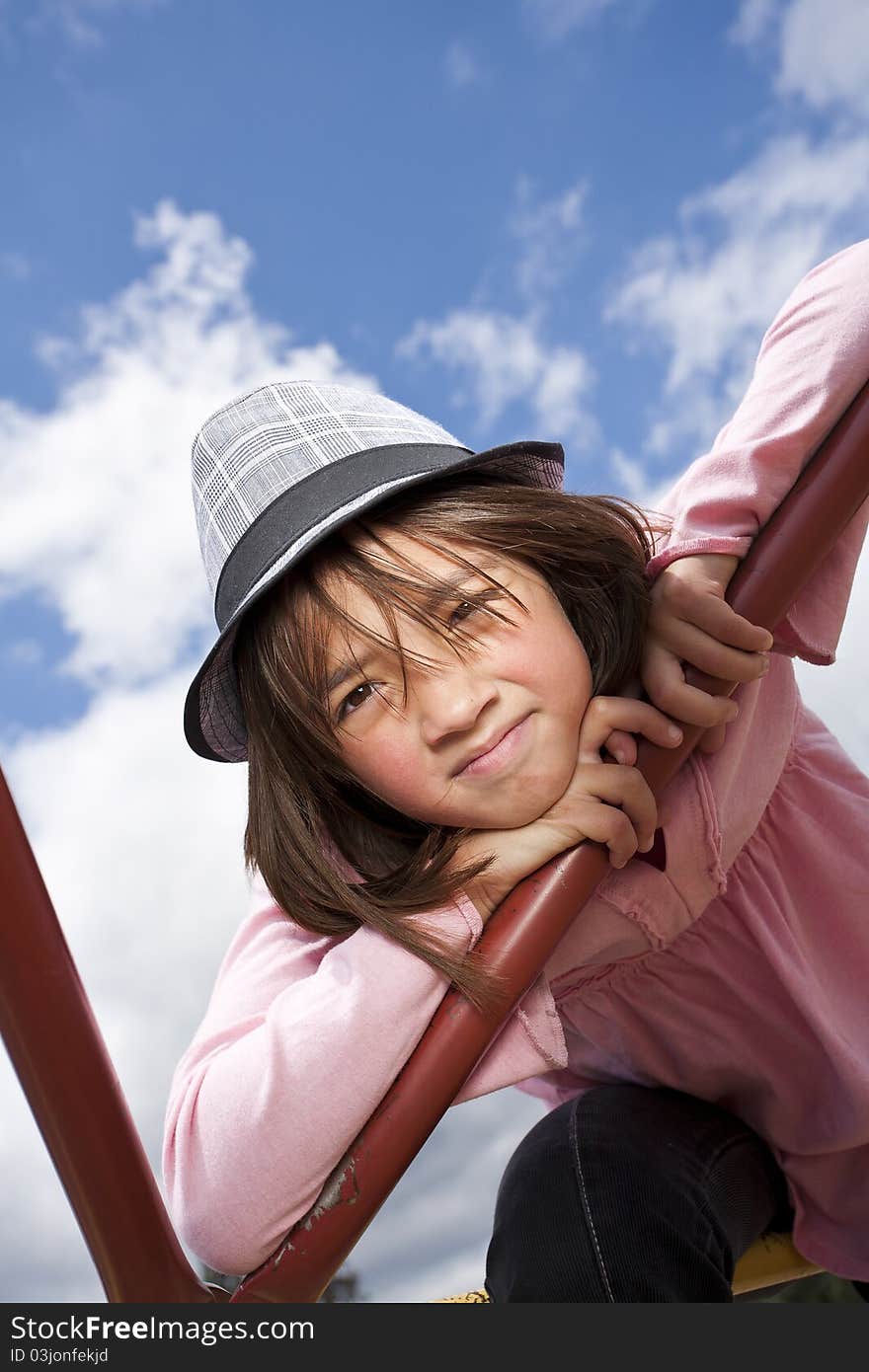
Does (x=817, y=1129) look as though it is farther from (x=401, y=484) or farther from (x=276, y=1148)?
(x=401, y=484)

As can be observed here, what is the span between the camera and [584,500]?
100 centimetres

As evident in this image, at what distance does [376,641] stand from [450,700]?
0.07m

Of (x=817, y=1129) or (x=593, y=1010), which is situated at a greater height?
(x=593, y=1010)

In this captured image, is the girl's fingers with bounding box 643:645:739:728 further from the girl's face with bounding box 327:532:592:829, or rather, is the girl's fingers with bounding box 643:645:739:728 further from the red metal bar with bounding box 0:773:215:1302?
the red metal bar with bounding box 0:773:215:1302

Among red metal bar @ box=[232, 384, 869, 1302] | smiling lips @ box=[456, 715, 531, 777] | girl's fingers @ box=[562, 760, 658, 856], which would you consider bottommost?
red metal bar @ box=[232, 384, 869, 1302]

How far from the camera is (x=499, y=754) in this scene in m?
0.81

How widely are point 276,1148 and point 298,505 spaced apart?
0.47 meters

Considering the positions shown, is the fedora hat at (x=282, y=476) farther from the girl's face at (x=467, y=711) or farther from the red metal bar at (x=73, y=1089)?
the red metal bar at (x=73, y=1089)

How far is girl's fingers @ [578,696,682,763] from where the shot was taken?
78cm

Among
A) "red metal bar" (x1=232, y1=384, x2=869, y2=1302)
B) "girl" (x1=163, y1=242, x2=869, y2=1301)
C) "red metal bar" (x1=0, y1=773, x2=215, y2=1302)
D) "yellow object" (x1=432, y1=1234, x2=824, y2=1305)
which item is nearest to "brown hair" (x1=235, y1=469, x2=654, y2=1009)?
"girl" (x1=163, y1=242, x2=869, y2=1301)

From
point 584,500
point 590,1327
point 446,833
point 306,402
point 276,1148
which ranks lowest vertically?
point 590,1327

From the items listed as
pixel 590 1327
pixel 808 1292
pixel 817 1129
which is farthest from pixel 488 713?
pixel 808 1292

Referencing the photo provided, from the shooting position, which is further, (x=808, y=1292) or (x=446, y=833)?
(x=808, y=1292)

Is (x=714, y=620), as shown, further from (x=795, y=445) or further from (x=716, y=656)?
(x=795, y=445)
